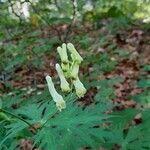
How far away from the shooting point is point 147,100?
12.7ft

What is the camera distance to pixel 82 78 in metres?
4.37

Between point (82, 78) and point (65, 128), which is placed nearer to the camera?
point (65, 128)

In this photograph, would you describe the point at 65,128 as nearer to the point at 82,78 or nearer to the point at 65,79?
the point at 65,79

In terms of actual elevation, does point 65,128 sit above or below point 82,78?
above

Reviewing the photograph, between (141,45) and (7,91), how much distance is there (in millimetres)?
3856

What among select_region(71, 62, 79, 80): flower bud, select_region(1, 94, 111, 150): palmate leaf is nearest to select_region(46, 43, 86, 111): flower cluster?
select_region(71, 62, 79, 80): flower bud

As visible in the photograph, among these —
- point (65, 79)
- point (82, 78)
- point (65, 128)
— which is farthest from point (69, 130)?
point (82, 78)

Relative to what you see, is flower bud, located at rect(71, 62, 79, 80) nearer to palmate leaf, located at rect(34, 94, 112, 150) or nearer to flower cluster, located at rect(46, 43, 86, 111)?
flower cluster, located at rect(46, 43, 86, 111)

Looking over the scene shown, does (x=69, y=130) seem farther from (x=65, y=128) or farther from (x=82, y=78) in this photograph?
(x=82, y=78)

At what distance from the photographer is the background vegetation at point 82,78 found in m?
2.13

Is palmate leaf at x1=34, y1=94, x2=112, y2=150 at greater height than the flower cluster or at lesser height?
lesser

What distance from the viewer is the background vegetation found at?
2129mm

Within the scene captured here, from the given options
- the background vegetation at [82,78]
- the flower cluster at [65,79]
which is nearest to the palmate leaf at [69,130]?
the background vegetation at [82,78]

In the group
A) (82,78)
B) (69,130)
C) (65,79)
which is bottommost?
(82,78)
